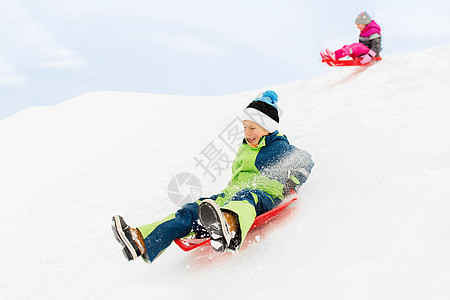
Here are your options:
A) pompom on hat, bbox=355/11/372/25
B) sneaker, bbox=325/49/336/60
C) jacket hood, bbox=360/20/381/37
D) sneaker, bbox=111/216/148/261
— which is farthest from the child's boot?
pompom on hat, bbox=355/11/372/25

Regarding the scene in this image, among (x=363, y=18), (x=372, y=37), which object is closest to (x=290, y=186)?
(x=372, y=37)

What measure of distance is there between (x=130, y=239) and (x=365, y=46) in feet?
16.6

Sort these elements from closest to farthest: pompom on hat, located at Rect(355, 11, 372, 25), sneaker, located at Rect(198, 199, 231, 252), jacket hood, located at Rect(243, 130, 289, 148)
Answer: sneaker, located at Rect(198, 199, 231, 252) < jacket hood, located at Rect(243, 130, 289, 148) < pompom on hat, located at Rect(355, 11, 372, 25)

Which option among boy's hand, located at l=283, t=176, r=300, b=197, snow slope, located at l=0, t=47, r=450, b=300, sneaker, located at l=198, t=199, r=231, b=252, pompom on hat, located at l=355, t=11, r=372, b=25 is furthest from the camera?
pompom on hat, located at l=355, t=11, r=372, b=25

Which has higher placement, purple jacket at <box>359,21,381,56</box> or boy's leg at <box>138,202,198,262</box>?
purple jacket at <box>359,21,381,56</box>

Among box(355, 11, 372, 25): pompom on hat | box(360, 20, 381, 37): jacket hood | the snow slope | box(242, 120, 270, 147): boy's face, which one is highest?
box(355, 11, 372, 25): pompom on hat

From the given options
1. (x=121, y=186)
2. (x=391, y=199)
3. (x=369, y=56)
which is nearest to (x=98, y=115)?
(x=121, y=186)

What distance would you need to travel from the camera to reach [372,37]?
5832mm

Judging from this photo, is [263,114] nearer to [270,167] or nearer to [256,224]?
[270,167]

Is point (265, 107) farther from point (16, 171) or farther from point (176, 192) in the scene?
point (16, 171)

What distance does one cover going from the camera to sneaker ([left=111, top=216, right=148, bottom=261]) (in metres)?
2.06

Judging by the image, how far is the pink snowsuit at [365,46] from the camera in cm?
566

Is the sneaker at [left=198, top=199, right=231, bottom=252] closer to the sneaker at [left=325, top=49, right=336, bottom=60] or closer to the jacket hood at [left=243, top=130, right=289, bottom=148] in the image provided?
the jacket hood at [left=243, top=130, right=289, bottom=148]

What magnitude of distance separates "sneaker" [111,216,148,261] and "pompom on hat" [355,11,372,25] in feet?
17.5
